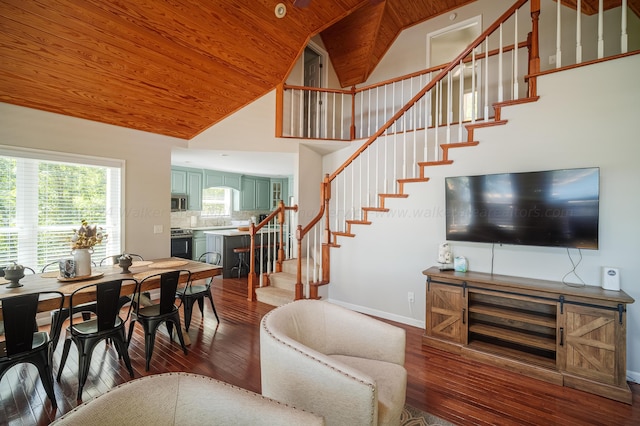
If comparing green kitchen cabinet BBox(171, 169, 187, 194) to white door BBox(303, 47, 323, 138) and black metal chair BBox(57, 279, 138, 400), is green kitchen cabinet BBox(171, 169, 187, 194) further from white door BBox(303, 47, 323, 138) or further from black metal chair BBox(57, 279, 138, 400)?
black metal chair BBox(57, 279, 138, 400)

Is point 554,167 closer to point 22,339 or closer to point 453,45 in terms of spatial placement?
point 453,45

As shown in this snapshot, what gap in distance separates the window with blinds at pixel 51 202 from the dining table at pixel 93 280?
637mm

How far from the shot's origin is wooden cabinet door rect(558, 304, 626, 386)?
7.35 ft

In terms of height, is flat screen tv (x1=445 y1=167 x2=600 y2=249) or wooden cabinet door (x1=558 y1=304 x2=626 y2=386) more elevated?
flat screen tv (x1=445 y1=167 x2=600 y2=249)

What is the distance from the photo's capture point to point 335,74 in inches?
250

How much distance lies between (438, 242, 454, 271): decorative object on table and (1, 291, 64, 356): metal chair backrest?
136 inches

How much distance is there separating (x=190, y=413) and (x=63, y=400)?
184 centimetres

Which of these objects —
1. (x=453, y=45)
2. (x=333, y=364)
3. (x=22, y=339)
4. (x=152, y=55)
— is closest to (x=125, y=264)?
(x=22, y=339)

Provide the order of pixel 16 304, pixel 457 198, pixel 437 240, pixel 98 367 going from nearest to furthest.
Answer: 1. pixel 16 304
2. pixel 98 367
3. pixel 457 198
4. pixel 437 240

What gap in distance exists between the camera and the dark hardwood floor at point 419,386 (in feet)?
6.74

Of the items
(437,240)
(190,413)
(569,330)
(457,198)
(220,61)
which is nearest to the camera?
(190,413)

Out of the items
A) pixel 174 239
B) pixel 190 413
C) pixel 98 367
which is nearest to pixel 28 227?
pixel 98 367

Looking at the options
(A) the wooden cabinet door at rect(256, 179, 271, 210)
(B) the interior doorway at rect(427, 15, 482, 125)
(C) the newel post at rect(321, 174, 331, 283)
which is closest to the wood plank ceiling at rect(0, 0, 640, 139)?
(B) the interior doorway at rect(427, 15, 482, 125)

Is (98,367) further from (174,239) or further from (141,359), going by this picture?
(174,239)
